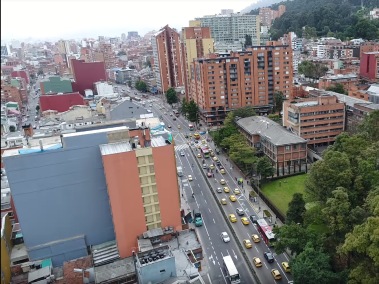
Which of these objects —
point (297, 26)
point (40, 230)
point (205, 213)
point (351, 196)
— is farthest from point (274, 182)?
point (297, 26)

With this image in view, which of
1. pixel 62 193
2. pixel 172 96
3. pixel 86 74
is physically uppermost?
pixel 86 74

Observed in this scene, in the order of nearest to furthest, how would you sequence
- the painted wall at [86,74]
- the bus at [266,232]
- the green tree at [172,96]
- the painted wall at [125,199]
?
1. the painted wall at [125,199]
2. the bus at [266,232]
3. the green tree at [172,96]
4. the painted wall at [86,74]

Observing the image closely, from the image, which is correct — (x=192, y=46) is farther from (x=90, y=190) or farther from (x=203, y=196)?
(x=90, y=190)

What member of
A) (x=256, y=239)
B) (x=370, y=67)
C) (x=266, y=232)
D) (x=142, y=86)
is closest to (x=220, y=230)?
(x=256, y=239)

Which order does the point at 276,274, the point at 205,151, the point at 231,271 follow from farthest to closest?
the point at 205,151 → the point at 276,274 → the point at 231,271

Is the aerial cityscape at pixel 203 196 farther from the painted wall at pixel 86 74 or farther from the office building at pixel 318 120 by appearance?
the painted wall at pixel 86 74

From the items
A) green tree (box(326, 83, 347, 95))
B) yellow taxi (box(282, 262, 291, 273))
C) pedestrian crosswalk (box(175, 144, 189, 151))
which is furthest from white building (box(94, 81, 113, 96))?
yellow taxi (box(282, 262, 291, 273))

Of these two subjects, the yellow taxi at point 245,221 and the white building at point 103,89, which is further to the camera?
the white building at point 103,89

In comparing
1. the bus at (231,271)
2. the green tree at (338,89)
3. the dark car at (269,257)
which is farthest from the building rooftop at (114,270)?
the green tree at (338,89)
